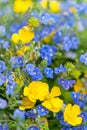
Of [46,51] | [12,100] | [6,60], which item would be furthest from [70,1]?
[12,100]

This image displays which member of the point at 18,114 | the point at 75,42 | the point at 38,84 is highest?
the point at 75,42

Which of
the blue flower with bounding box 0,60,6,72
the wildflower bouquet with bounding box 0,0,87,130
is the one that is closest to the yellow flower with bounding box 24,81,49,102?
the wildflower bouquet with bounding box 0,0,87,130

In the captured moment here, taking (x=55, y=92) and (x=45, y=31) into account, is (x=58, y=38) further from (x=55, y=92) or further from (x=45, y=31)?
(x=55, y=92)

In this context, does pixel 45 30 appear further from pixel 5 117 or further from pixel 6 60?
pixel 5 117

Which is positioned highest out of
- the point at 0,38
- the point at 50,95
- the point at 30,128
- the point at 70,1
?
the point at 70,1

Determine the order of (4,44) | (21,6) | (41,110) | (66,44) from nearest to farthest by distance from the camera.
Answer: (41,110), (4,44), (66,44), (21,6)

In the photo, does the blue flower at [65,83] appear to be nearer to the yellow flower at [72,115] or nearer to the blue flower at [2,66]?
the yellow flower at [72,115]

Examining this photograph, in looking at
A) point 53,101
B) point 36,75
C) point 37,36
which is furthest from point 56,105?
point 37,36

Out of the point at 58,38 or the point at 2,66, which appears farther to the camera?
the point at 58,38
